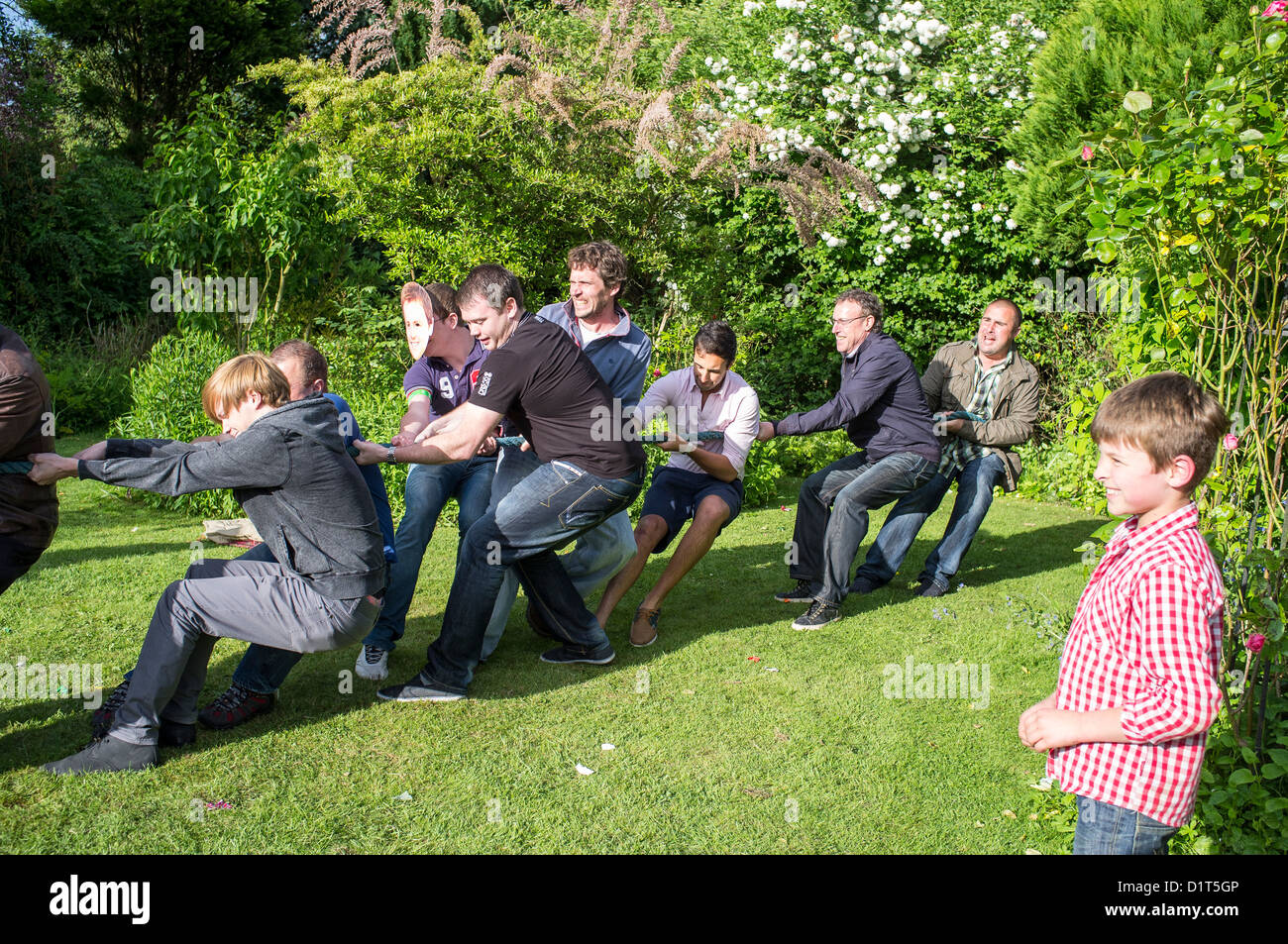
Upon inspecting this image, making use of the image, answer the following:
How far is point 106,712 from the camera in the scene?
425 centimetres

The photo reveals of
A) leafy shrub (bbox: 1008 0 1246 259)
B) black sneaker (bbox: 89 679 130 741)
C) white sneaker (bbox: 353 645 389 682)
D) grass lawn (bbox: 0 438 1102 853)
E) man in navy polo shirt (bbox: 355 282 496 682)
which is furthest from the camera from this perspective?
leafy shrub (bbox: 1008 0 1246 259)

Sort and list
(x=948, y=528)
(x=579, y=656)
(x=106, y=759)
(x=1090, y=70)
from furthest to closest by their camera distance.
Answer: (x=1090, y=70) < (x=948, y=528) < (x=579, y=656) < (x=106, y=759)

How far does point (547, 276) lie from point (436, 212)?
131cm

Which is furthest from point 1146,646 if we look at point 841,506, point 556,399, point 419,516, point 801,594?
point 801,594

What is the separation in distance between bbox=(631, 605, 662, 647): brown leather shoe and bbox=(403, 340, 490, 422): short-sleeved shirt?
1.58m

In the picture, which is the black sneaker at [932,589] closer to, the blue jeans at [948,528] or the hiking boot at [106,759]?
the blue jeans at [948,528]

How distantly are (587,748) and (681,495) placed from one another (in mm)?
2245

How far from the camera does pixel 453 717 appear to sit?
4617mm

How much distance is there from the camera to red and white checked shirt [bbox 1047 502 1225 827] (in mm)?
2355

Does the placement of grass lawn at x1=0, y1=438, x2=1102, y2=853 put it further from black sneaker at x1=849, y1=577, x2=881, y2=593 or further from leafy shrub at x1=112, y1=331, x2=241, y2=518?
leafy shrub at x1=112, y1=331, x2=241, y2=518

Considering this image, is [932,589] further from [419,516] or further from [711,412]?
[419,516]

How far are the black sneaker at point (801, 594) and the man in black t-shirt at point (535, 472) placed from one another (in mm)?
2076

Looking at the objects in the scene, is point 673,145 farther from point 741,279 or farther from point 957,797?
point 957,797

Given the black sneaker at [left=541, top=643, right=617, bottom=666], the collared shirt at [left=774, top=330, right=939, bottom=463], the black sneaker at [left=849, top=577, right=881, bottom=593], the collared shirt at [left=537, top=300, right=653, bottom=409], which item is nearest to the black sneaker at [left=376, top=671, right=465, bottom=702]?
the black sneaker at [left=541, top=643, right=617, bottom=666]
